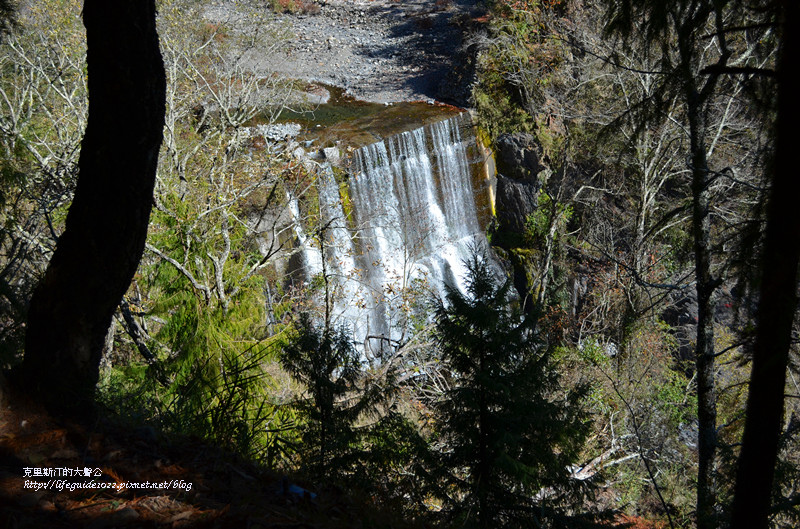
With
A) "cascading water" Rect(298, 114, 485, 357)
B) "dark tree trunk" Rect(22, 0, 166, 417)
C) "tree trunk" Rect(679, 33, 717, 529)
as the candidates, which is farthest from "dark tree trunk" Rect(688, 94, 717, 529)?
"cascading water" Rect(298, 114, 485, 357)

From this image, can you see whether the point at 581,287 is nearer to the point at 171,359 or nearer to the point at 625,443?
the point at 625,443

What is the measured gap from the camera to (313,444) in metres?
3.94

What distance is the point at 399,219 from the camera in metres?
13.5

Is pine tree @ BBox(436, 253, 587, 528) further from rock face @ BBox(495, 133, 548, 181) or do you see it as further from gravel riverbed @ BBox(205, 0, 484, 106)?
gravel riverbed @ BBox(205, 0, 484, 106)

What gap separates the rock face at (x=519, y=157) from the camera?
15.3m

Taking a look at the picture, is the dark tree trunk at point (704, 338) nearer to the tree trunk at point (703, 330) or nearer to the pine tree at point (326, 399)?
the tree trunk at point (703, 330)

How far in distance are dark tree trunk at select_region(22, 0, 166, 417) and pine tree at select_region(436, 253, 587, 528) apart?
6.86ft

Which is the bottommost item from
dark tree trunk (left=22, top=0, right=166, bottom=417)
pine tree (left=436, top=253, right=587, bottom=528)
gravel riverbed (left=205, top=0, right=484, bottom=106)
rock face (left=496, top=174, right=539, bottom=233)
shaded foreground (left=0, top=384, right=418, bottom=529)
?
rock face (left=496, top=174, right=539, bottom=233)

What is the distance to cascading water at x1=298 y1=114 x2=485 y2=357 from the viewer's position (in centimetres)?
1262

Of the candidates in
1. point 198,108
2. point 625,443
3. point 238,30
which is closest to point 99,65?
point 625,443

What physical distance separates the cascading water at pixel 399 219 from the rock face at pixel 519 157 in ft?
3.19

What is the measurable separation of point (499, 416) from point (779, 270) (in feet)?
6.33

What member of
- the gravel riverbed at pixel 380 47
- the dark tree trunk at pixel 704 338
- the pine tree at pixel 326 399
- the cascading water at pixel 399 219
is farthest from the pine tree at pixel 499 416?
the gravel riverbed at pixel 380 47

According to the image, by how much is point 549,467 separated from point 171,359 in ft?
13.9
